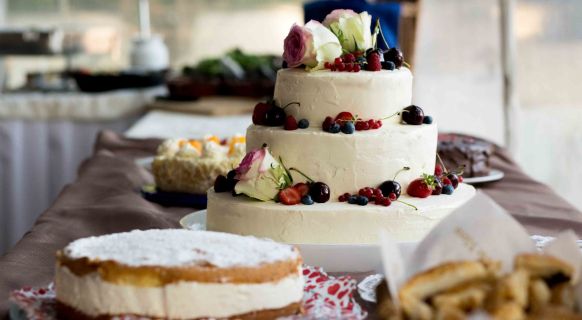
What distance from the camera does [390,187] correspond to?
1624mm

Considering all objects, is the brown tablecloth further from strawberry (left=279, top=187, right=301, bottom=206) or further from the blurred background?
the blurred background

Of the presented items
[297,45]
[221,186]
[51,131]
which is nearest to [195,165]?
[221,186]

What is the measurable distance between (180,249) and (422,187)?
0.58m

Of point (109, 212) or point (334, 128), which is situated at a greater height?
point (334, 128)

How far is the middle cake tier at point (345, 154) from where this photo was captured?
5.33 ft

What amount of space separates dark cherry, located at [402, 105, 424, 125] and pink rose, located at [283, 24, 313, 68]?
21cm

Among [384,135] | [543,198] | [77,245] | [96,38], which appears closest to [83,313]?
[77,245]

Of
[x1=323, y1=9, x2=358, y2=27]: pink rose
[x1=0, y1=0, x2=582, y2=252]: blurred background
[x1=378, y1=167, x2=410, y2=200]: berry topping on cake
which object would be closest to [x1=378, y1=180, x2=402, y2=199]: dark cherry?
[x1=378, y1=167, x2=410, y2=200]: berry topping on cake

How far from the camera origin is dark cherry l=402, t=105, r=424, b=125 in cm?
171

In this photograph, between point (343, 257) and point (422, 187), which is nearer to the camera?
point (343, 257)

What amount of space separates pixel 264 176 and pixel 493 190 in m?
0.93

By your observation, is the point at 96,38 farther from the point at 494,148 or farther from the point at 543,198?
the point at 543,198

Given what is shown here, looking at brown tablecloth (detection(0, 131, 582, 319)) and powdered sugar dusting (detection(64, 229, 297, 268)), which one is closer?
powdered sugar dusting (detection(64, 229, 297, 268))

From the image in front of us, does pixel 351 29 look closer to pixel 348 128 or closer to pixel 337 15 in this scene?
pixel 337 15
